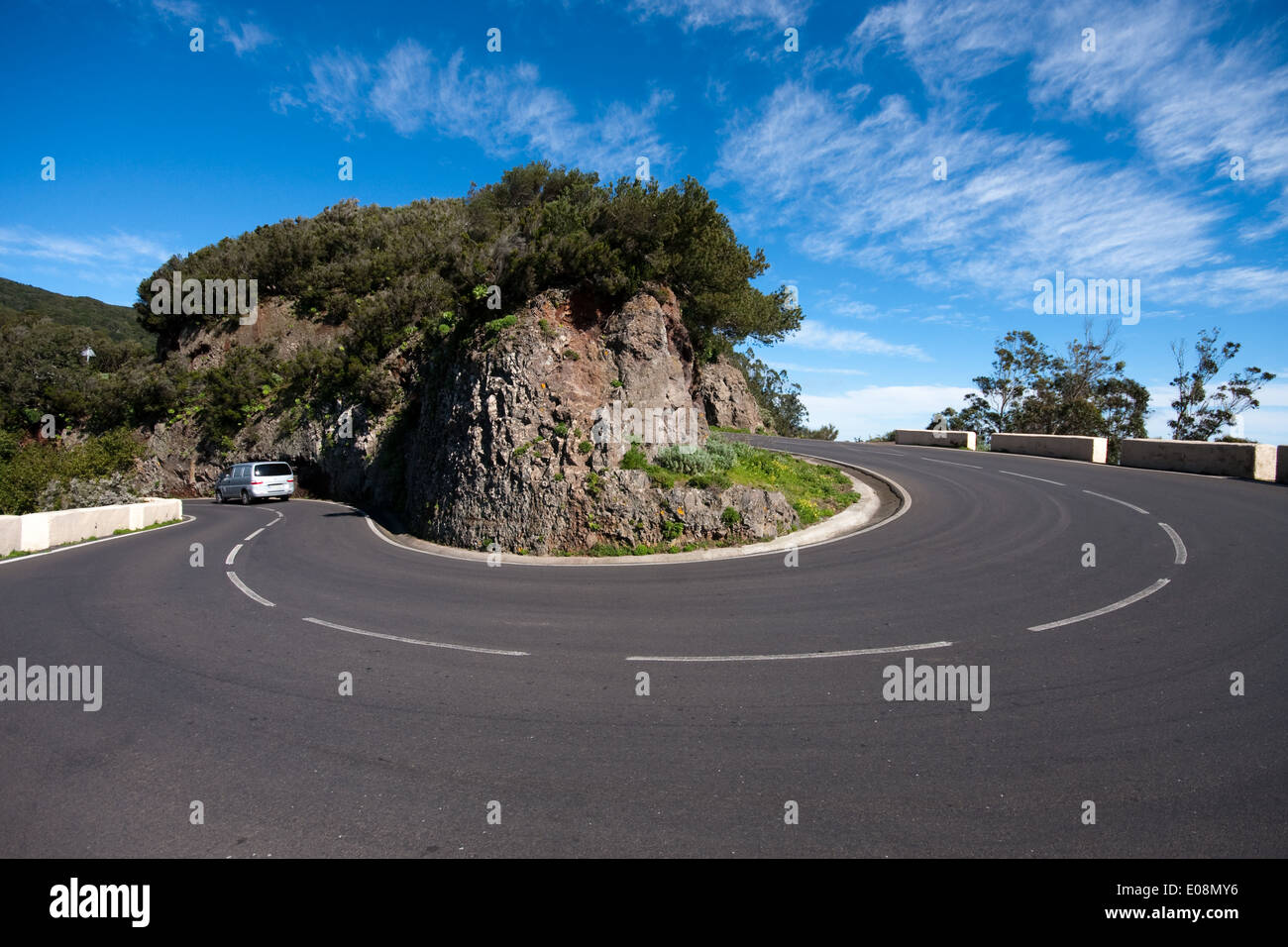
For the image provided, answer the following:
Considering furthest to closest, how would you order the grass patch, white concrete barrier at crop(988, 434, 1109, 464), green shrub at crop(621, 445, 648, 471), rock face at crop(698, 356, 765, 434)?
rock face at crop(698, 356, 765, 434), white concrete barrier at crop(988, 434, 1109, 464), the grass patch, green shrub at crop(621, 445, 648, 471)

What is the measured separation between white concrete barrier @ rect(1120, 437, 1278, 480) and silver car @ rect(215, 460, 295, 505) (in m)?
34.1

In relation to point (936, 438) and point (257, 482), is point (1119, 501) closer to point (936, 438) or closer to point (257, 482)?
point (936, 438)

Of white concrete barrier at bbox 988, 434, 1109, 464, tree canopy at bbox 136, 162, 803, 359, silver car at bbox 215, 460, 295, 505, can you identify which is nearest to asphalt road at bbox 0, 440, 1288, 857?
tree canopy at bbox 136, 162, 803, 359

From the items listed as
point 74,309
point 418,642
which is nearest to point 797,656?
point 418,642

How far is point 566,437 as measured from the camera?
14.6 meters

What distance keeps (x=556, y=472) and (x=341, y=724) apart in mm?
9351

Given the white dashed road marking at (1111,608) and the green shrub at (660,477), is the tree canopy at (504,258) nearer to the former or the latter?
the green shrub at (660,477)

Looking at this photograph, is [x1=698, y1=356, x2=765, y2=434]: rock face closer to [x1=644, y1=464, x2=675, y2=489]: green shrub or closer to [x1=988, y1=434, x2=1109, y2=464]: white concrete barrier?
[x1=988, y1=434, x2=1109, y2=464]: white concrete barrier

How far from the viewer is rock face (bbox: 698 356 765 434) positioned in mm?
42500

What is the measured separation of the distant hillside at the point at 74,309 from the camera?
69606mm

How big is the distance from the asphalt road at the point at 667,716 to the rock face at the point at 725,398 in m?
32.3

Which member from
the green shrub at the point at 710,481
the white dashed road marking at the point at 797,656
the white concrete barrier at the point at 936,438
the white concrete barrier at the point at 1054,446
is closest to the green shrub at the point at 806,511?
the green shrub at the point at 710,481

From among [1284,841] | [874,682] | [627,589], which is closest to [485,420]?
[627,589]
